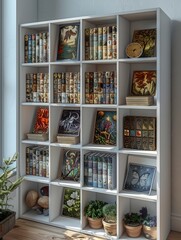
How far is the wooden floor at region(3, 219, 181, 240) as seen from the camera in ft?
7.71

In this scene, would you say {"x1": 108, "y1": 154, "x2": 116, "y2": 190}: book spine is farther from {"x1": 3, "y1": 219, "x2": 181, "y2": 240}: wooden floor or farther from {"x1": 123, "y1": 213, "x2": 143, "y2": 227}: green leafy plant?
{"x1": 3, "y1": 219, "x2": 181, "y2": 240}: wooden floor

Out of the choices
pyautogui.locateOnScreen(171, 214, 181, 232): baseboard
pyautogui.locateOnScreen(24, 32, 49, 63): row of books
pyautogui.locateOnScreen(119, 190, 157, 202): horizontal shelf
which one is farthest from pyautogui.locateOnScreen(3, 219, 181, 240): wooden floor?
pyautogui.locateOnScreen(24, 32, 49, 63): row of books

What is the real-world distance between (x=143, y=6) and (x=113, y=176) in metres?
1.35

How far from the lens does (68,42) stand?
2498 millimetres

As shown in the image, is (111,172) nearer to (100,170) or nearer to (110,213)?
(100,170)

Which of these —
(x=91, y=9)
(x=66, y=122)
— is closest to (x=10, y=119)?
(x=66, y=122)

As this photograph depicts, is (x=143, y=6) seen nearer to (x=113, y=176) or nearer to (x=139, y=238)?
(x=113, y=176)

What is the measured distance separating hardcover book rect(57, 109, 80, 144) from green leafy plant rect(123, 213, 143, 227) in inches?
28.2

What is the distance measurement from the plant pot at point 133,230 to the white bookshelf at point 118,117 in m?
0.05

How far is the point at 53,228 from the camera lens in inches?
99.0

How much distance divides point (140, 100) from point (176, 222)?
1.03 meters

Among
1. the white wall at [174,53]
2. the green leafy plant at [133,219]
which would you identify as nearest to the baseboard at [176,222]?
the white wall at [174,53]

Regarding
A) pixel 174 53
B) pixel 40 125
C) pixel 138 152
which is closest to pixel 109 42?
pixel 174 53

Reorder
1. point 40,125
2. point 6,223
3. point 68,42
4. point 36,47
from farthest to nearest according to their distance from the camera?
point 40,125 < point 36,47 < point 68,42 < point 6,223
